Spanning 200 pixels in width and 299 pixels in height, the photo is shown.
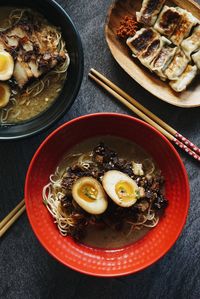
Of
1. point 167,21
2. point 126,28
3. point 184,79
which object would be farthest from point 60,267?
point 167,21

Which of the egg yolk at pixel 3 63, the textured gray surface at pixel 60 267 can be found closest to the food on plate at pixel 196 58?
the textured gray surface at pixel 60 267

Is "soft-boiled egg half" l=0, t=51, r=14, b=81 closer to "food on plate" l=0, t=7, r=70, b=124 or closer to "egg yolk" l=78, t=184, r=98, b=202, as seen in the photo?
"food on plate" l=0, t=7, r=70, b=124

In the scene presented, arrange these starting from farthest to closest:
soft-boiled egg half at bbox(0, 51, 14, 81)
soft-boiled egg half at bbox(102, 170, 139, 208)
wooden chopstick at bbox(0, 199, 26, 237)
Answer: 1. wooden chopstick at bbox(0, 199, 26, 237)
2. soft-boiled egg half at bbox(0, 51, 14, 81)
3. soft-boiled egg half at bbox(102, 170, 139, 208)

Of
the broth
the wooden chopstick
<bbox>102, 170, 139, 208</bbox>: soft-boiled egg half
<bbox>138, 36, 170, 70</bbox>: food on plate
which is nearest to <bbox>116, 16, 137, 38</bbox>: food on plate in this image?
<bbox>138, 36, 170, 70</bbox>: food on plate

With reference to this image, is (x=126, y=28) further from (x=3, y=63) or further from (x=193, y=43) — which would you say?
(x=3, y=63)

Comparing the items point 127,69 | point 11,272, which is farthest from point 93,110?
point 11,272

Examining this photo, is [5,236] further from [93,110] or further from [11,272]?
[93,110]
